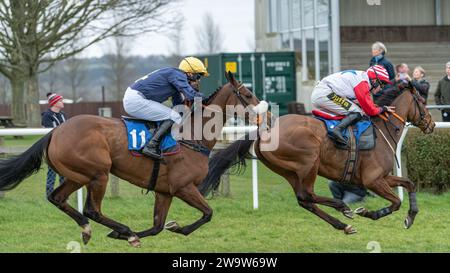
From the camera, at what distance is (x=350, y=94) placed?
830 cm

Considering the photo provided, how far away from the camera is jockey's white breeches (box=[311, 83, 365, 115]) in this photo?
27.0 feet

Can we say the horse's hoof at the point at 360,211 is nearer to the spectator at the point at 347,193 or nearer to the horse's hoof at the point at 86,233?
the spectator at the point at 347,193

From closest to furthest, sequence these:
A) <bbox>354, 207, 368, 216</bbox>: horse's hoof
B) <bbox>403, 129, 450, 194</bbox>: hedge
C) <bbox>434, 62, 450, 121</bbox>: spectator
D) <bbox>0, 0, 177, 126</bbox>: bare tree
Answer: <bbox>354, 207, 368, 216</bbox>: horse's hoof → <bbox>403, 129, 450, 194</bbox>: hedge → <bbox>434, 62, 450, 121</bbox>: spectator → <bbox>0, 0, 177, 126</bbox>: bare tree

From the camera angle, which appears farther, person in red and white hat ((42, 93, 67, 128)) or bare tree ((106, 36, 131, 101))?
bare tree ((106, 36, 131, 101))

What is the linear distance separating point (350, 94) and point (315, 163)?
0.84 m

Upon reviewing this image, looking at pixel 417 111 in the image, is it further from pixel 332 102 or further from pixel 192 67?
pixel 192 67

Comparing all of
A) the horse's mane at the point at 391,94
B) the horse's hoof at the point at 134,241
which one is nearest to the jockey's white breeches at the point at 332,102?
the horse's mane at the point at 391,94

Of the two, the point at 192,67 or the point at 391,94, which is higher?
the point at 192,67

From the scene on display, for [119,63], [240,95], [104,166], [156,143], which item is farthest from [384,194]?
[119,63]

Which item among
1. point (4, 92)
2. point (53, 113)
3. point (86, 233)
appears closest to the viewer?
point (86, 233)

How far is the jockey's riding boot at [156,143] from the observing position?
727 cm

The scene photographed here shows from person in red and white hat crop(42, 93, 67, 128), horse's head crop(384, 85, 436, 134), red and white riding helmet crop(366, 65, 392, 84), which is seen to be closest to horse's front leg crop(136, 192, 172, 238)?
red and white riding helmet crop(366, 65, 392, 84)

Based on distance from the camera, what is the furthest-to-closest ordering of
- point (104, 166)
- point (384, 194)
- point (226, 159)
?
point (226, 159) → point (384, 194) → point (104, 166)

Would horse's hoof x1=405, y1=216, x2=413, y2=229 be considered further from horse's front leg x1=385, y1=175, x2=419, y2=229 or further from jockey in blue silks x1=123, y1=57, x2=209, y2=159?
jockey in blue silks x1=123, y1=57, x2=209, y2=159
